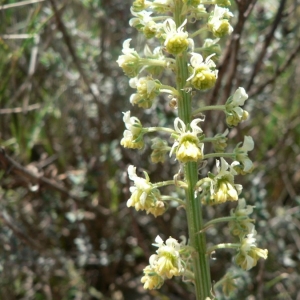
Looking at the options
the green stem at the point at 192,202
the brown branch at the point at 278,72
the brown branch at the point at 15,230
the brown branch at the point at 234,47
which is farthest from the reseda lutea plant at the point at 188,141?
the brown branch at the point at 278,72

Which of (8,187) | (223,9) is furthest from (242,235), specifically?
(8,187)

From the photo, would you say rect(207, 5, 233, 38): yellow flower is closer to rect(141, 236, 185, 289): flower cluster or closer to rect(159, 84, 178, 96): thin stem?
rect(159, 84, 178, 96): thin stem

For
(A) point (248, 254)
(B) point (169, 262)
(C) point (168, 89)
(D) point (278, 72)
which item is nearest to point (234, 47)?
(D) point (278, 72)

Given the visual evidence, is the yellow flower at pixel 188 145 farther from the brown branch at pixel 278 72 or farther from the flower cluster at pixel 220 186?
the brown branch at pixel 278 72

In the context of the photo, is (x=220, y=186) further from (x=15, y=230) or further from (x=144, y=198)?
(x=15, y=230)

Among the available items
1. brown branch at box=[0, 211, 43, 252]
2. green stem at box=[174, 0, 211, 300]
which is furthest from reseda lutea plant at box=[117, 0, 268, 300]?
brown branch at box=[0, 211, 43, 252]
